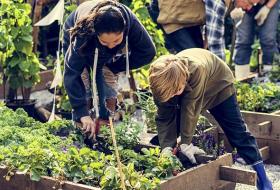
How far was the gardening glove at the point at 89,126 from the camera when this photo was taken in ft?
16.9

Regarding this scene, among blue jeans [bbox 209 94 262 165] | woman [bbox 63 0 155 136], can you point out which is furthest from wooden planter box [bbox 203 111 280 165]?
woman [bbox 63 0 155 136]

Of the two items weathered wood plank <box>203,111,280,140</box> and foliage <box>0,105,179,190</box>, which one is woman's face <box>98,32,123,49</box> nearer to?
foliage <box>0,105,179,190</box>

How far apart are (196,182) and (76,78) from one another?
43.6 inches

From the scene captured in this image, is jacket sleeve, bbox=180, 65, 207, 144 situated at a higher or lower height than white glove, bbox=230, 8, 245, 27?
lower

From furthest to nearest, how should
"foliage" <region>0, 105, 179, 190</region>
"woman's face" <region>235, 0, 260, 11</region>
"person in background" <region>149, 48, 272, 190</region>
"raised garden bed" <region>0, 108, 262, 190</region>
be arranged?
"woman's face" <region>235, 0, 260, 11</region> → "person in background" <region>149, 48, 272, 190</region> → "raised garden bed" <region>0, 108, 262, 190</region> → "foliage" <region>0, 105, 179, 190</region>

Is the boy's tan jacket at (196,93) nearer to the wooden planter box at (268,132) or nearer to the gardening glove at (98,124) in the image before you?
the gardening glove at (98,124)

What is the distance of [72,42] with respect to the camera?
501 cm

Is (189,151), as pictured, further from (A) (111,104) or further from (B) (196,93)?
(A) (111,104)

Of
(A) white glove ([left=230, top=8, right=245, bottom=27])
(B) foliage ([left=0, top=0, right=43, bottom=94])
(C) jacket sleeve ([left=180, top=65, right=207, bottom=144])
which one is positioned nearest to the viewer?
(C) jacket sleeve ([left=180, top=65, right=207, bottom=144])

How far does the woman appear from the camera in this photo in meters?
4.71

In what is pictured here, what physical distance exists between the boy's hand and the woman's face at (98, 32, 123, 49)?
0.58 meters

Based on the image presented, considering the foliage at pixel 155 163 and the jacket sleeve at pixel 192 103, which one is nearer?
the foliage at pixel 155 163

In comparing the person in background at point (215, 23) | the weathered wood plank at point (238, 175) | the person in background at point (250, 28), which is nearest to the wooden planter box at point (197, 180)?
the weathered wood plank at point (238, 175)

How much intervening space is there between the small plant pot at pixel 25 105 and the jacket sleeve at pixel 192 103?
8.66ft
